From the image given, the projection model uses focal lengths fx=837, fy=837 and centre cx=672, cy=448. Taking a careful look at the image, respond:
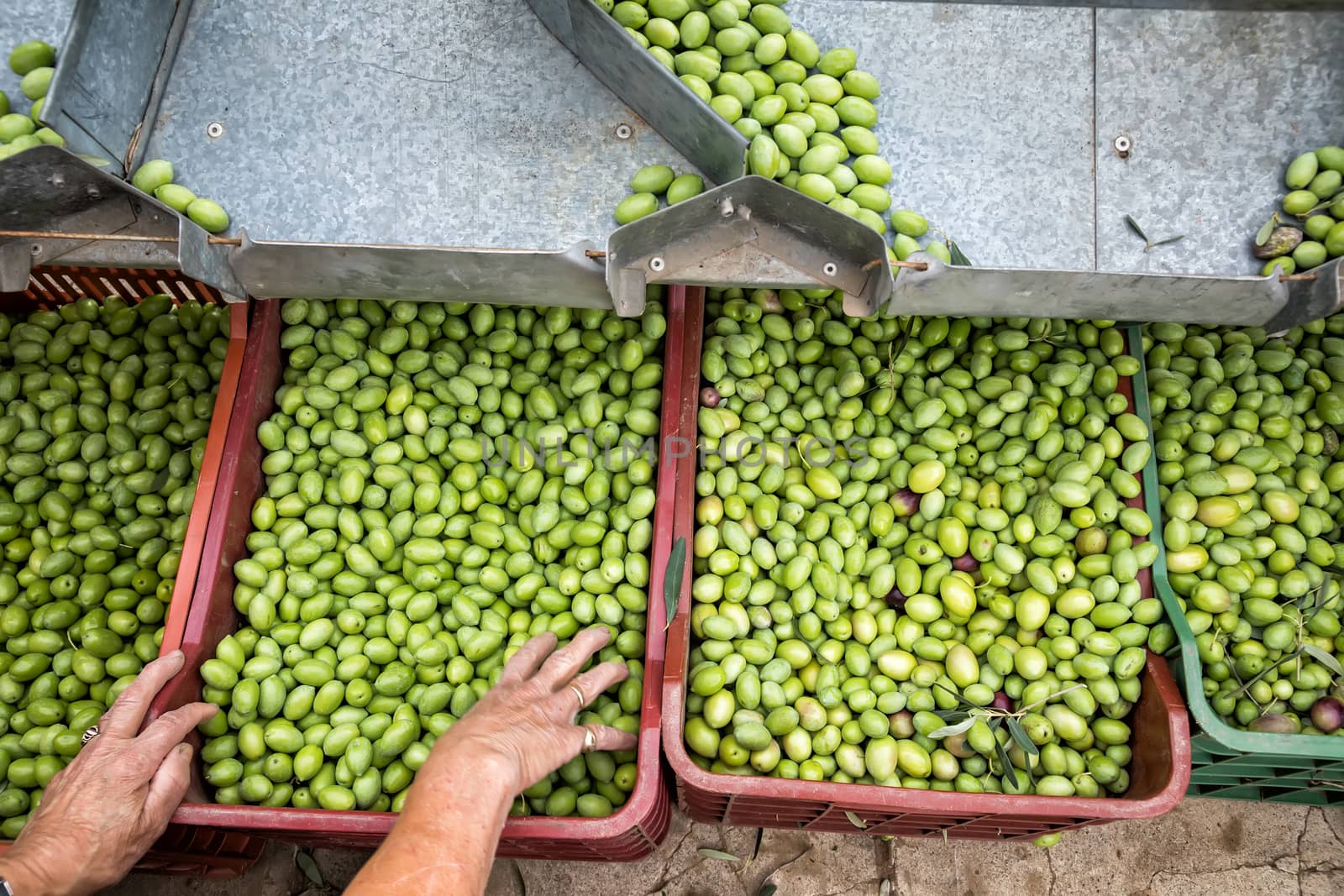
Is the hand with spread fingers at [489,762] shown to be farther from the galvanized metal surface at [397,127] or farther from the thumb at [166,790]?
the galvanized metal surface at [397,127]

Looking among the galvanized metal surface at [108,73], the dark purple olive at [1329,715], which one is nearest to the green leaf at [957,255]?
the dark purple olive at [1329,715]

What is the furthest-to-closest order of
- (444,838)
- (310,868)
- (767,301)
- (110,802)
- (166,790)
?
(310,868)
(767,301)
(166,790)
(110,802)
(444,838)

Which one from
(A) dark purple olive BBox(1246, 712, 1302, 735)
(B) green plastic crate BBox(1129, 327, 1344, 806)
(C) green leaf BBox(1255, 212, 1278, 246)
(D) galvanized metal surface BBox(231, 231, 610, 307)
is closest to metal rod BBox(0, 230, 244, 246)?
(D) galvanized metal surface BBox(231, 231, 610, 307)

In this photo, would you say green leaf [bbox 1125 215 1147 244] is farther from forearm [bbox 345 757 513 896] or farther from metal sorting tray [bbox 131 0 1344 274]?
forearm [bbox 345 757 513 896]

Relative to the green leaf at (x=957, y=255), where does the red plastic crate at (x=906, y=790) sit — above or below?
below

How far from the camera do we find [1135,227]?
1.96 m

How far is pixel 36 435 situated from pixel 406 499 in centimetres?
119

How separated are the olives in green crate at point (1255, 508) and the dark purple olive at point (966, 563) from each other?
1.70ft

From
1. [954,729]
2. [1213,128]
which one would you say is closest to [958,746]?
[954,729]

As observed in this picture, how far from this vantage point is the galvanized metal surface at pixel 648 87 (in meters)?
1.76

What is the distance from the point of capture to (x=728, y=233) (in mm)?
1769

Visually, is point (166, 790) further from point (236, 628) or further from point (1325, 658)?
point (1325, 658)

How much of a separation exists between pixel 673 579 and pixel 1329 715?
1.73m

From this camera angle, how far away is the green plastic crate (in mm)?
2043
